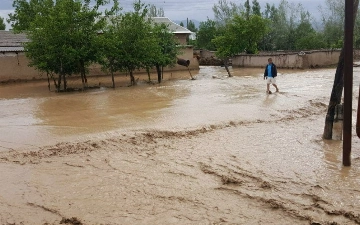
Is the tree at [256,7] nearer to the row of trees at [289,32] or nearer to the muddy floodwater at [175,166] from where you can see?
the row of trees at [289,32]

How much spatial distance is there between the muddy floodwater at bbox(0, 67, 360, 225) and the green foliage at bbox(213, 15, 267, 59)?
20.0 m

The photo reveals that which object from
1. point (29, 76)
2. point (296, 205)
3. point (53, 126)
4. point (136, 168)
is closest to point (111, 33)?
point (29, 76)

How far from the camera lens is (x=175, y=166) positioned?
7.29m

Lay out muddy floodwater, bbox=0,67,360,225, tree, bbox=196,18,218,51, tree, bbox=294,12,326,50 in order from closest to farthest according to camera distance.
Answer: muddy floodwater, bbox=0,67,360,225
tree, bbox=294,12,326,50
tree, bbox=196,18,218,51

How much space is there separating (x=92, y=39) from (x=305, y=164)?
46.4ft

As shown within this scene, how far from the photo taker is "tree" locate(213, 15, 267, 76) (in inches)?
1310

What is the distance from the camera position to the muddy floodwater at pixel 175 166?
5293 mm

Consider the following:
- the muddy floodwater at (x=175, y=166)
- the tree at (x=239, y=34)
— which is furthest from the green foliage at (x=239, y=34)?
the muddy floodwater at (x=175, y=166)

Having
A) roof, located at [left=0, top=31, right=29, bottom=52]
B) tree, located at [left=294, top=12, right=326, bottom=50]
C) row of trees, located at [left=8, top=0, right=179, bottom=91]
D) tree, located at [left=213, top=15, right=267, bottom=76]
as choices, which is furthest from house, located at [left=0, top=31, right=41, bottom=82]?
tree, located at [left=294, top=12, right=326, bottom=50]

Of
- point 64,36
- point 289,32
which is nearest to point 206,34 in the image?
point 289,32

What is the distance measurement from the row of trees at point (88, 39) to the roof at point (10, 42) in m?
5.21

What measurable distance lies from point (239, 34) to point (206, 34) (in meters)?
11.0

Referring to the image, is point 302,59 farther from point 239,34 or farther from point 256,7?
point 256,7

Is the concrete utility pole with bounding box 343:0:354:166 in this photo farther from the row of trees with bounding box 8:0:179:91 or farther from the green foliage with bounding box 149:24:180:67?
the green foliage with bounding box 149:24:180:67
